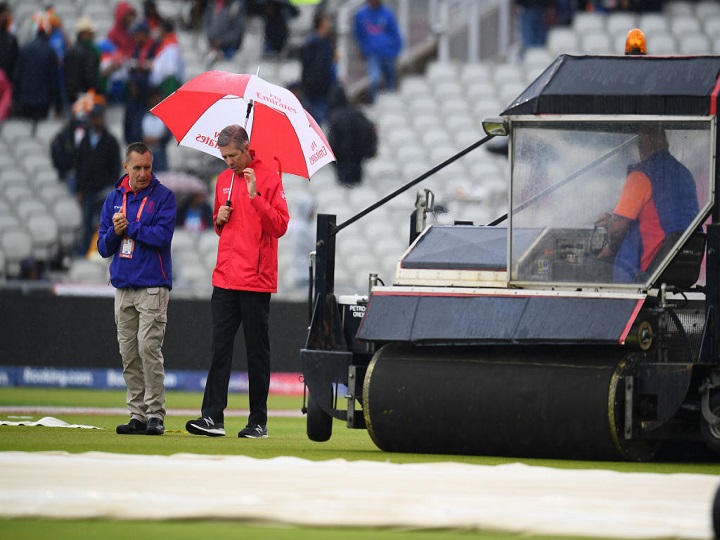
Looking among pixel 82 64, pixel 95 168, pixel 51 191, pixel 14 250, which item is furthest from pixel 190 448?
pixel 82 64

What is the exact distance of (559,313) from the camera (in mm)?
9703

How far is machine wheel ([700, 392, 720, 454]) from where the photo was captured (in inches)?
375

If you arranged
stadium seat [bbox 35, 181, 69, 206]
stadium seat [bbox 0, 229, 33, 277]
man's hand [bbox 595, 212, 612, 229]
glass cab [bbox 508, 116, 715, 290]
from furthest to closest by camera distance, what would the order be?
stadium seat [bbox 35, 181, 69, 206]
stadium seat [bbox 0, 229, 33, 277]
man's hand [bbox 595, 212, 612, 229]
glass cab [bbox 508, 116, 715, 290]

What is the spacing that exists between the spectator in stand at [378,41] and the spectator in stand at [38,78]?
4.88 meters

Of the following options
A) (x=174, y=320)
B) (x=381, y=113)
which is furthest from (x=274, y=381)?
(x=381, y=113)

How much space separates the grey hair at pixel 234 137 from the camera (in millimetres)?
11250

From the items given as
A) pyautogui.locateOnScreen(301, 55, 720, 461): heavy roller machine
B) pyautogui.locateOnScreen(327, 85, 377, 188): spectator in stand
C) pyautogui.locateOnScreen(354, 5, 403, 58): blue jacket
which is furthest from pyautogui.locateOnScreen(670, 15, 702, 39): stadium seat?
pyautogui.locateOnScreen(301, 55, 720, 461): heavy roller machine

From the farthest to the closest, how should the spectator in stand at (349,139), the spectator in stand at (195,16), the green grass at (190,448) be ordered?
the spectator in stand at (195,16) → the spectator in stand at (349,139) → the green grass at (190,448)

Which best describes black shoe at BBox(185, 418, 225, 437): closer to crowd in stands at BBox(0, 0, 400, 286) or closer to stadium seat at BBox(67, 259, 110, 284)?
stadium seat at BBox(67, 259, 110, 284)

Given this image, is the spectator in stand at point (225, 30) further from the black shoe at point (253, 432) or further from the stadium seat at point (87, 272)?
the black shoe at point (253, 432)

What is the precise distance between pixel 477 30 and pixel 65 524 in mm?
22441

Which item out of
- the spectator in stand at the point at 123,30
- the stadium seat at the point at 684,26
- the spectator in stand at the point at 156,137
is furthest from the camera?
the stadium seat at the point at 684,26

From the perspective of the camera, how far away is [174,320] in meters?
20.0

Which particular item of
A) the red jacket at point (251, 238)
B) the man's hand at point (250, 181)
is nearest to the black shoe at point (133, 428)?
the red jacket at point (251, 238)
